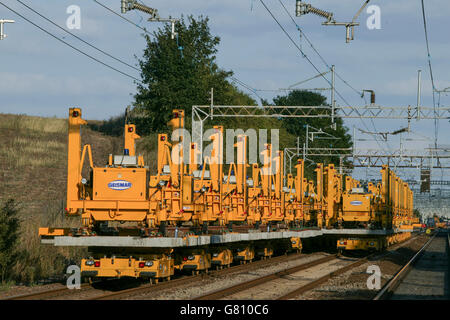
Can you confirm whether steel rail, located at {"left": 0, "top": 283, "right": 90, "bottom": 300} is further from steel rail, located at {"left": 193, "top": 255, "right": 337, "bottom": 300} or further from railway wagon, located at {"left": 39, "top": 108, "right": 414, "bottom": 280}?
steel rail, located at {"left": 193, "top": 255, "right": 337, "bottom": 300}

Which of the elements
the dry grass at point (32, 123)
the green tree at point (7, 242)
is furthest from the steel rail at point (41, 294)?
the dry grass at point (32, 123)

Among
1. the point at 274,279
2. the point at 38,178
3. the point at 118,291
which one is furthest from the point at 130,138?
the point at 38,178

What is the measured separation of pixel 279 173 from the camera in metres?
30.8

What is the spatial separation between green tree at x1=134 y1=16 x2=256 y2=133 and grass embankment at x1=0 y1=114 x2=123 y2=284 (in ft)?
14.0

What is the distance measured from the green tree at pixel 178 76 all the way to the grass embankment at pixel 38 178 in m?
4.27

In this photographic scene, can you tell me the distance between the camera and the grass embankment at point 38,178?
21.0m

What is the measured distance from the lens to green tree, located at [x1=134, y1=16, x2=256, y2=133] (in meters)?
54.4

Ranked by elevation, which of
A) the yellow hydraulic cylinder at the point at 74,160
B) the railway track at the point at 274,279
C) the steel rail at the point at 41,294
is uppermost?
the yellow hydraulic cylinder at the point at 74,160

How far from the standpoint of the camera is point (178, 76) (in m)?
55.3

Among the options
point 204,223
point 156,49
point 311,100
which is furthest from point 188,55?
point 311,100

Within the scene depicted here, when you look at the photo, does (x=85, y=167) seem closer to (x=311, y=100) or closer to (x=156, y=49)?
(x=156, y=49)

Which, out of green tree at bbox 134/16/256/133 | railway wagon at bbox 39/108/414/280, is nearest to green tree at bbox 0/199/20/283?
railway wagon at bbox 39/108/414/280

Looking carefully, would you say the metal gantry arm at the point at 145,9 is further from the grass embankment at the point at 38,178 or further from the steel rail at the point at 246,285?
→ the steel rail at the point at 246,285
